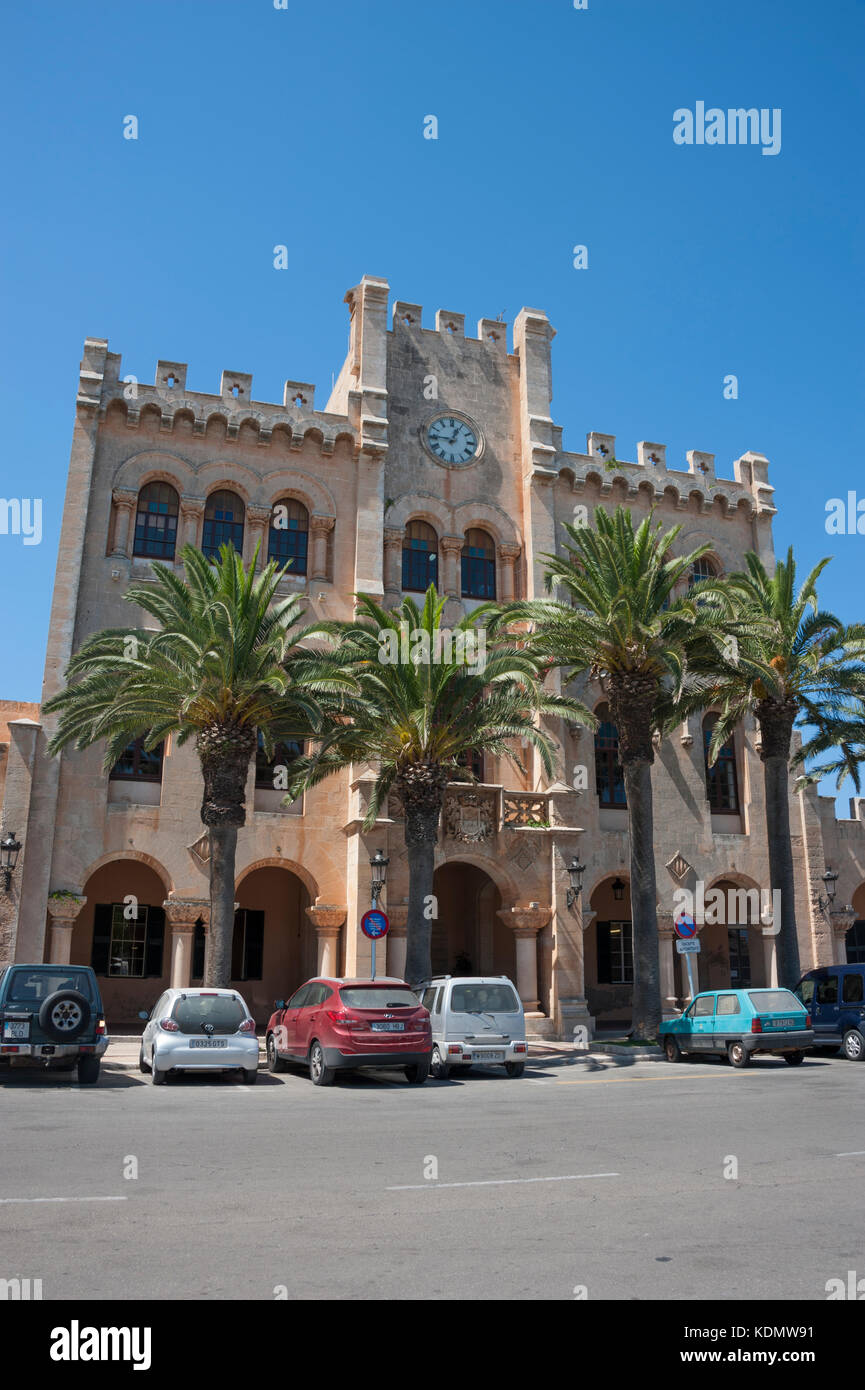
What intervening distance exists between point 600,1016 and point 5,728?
673 inches

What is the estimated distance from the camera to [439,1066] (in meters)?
17.3

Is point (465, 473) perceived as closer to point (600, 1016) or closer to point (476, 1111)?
point (600, 1016)

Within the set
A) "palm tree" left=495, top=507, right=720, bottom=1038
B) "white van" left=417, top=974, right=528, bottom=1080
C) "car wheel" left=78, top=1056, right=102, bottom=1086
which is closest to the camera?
"car wheel" left=78, top=1056, right=102, bottom=1086

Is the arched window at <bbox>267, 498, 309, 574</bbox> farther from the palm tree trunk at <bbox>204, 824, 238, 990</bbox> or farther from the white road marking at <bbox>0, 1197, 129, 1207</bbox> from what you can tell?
the white road marking at <bbox>0, 1197, 129, 1207</bbox>

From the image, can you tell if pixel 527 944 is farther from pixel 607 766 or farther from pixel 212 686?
pixel 212 686

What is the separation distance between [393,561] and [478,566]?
8.17 ft

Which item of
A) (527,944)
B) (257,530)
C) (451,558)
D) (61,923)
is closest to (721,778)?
(527,944)

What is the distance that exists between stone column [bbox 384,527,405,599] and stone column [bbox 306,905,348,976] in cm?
808

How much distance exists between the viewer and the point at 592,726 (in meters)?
22.0

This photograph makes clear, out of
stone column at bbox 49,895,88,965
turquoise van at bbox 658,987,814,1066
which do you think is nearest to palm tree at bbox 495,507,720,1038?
turquoise van at bbox 658,987,814,1066

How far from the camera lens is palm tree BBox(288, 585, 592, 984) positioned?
20859 mm

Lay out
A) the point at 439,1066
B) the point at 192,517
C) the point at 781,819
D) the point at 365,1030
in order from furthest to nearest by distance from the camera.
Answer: the point at 192,517
the point at 781,819
the point at 439,1066
the point at 365,1030

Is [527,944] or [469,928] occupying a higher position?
[469,928]
